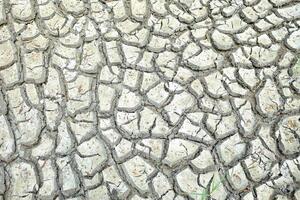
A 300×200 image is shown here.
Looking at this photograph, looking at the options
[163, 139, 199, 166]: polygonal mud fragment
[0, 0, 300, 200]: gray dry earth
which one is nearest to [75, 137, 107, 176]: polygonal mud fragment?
[0, 0, 300, 200]: gray dry earth

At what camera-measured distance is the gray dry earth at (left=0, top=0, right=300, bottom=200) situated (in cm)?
239

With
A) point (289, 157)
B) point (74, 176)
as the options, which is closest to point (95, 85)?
point (74, 176)

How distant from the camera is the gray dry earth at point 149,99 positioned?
2.39 meters

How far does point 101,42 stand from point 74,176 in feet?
2.40

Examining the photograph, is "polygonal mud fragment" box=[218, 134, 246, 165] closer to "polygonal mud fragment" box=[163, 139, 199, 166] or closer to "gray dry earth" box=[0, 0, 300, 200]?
"gray dry earth" box=[0, 0, 300, 200]

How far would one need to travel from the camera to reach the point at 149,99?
2619 mm

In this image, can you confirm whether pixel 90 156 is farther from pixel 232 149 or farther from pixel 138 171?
pixel 232 149

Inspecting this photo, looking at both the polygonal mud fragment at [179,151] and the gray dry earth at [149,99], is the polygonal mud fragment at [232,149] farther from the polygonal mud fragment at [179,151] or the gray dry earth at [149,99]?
the polygonal mud fragment at [179,151]

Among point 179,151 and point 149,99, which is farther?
point 149,99

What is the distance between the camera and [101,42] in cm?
281

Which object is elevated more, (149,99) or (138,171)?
(149,99)

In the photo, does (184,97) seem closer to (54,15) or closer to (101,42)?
(101,42)

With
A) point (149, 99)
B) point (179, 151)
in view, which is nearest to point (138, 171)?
point (179, 151)

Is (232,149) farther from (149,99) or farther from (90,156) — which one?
(90,156)
